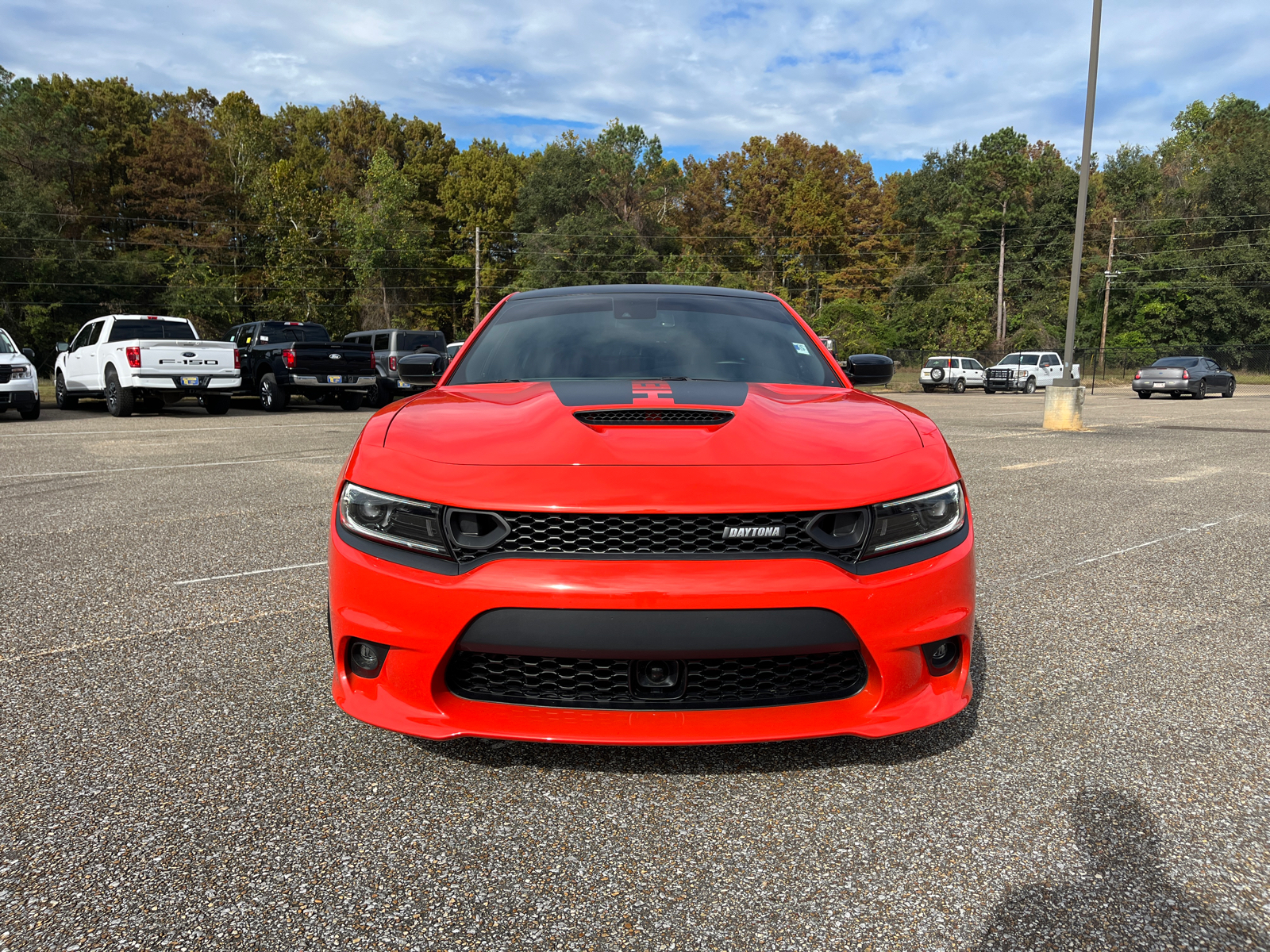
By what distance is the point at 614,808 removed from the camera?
232 cm

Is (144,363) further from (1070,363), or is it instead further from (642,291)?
(1070,363)

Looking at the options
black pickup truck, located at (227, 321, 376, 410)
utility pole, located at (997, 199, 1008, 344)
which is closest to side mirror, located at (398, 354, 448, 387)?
black pickup truck, located at (227, 321, 376, 410)

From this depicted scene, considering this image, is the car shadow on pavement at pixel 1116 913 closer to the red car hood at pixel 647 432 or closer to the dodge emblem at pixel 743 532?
the dodge emblem at pixel 743 532

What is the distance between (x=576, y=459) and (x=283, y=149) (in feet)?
255

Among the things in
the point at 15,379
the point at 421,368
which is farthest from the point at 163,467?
the point at 15,379

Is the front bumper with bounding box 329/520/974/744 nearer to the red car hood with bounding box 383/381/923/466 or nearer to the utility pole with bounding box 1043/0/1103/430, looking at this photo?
the red car hood with bounding box 383/381/923/466

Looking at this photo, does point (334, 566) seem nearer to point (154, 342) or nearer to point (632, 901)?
point (632, 901)

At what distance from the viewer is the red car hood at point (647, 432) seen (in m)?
2.33

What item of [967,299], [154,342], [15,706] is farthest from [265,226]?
[15,706]

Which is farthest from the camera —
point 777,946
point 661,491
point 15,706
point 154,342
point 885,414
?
point 154,342

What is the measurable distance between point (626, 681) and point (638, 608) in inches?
10.0

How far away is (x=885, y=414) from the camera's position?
9.17ft

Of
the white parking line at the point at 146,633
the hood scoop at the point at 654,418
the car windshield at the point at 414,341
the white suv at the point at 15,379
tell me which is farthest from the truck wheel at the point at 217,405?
the hood scoop at the point at 654,418

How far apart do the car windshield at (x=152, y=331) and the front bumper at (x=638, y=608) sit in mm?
16257
